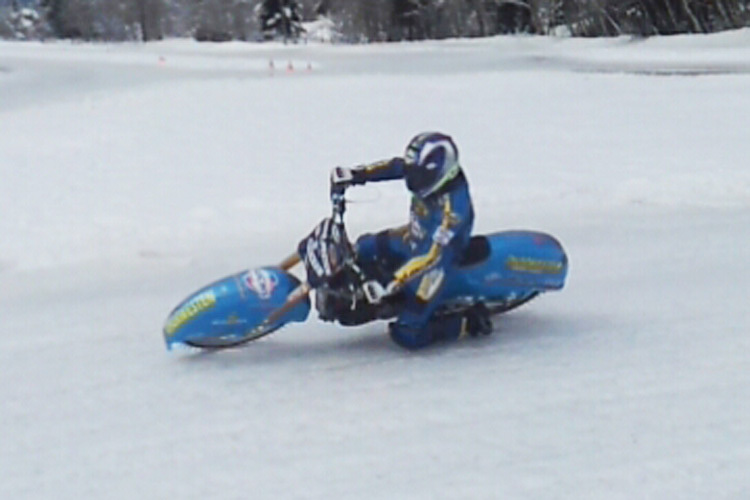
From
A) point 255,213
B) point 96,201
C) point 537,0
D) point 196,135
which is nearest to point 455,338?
point 255,213

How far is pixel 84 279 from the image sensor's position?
26.0 feet

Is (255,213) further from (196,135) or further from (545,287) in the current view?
(196,135)

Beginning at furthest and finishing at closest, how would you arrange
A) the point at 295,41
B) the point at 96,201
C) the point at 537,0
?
the point at 295,41 < the point at 537,0 < the point at 96,201

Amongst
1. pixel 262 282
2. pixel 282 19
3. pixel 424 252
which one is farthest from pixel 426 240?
pixel 282 19

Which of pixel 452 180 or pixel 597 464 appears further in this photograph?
pixel 452 180

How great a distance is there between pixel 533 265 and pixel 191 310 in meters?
1.91

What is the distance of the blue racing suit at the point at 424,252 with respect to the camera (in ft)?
18.3

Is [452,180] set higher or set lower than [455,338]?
higher

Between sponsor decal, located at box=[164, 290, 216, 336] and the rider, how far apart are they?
83 centimetres

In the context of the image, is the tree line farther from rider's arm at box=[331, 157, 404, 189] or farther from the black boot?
rider's arm at box=[331, 157, 404, 189]

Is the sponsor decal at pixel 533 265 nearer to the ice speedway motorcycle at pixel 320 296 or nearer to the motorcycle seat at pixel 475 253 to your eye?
the ice speedway motorcycle at pixel 320 296

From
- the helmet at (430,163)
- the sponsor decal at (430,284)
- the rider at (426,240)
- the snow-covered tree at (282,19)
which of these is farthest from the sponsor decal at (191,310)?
the snow-covered tree at (282,19)

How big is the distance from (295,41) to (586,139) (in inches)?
1625

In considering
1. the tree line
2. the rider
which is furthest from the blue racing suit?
the tree line
